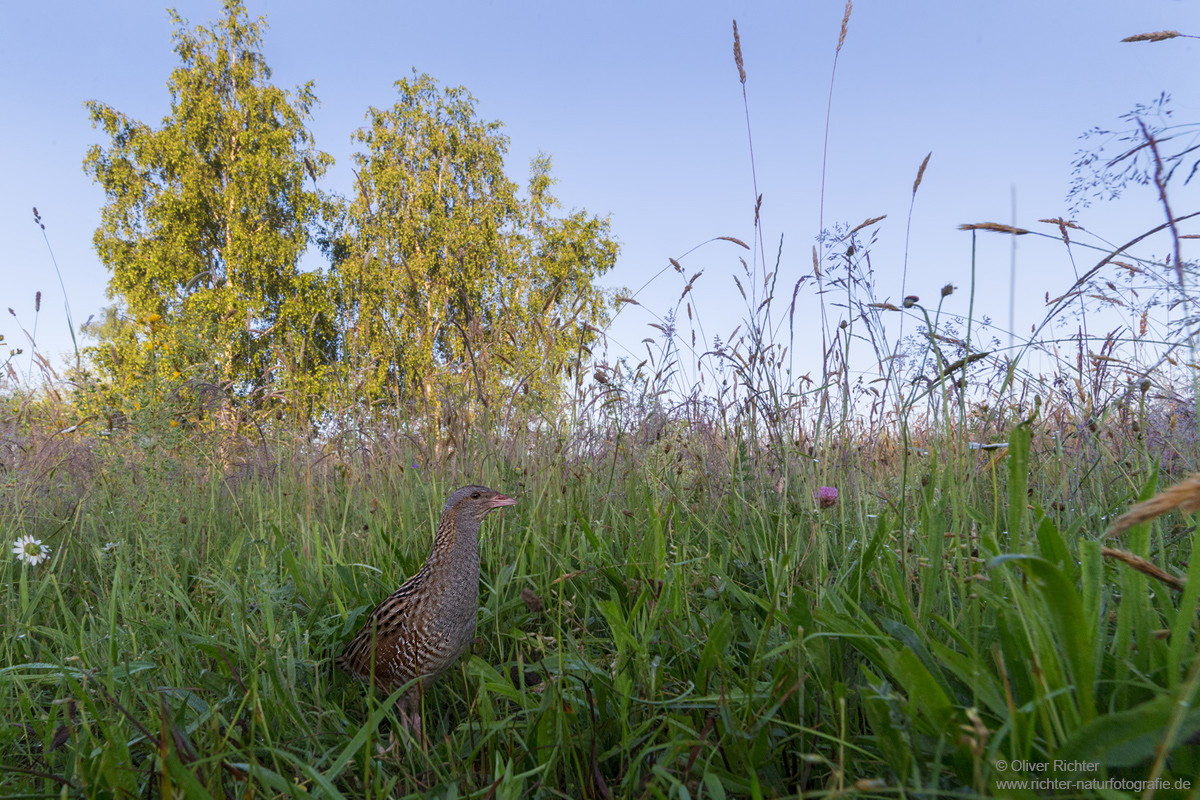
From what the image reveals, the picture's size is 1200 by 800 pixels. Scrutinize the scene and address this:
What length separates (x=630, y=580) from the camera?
1944mm

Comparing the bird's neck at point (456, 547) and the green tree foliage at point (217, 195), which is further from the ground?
the green tree foliage at point (217, 195)

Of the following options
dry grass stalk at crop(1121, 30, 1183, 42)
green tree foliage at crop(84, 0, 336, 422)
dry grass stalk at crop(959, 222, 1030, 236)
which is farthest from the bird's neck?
green tree foliage at crop(84, 0, 336, 422)

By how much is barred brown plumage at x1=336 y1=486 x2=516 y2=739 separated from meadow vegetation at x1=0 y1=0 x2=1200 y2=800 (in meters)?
0.11

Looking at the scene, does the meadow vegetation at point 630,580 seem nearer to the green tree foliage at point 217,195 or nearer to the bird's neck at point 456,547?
the bird's neck at point 456,547

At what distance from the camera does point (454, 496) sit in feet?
7.38

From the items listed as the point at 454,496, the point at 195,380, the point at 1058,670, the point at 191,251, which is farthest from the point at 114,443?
the point at 191,251

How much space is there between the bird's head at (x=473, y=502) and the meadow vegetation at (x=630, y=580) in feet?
0.73

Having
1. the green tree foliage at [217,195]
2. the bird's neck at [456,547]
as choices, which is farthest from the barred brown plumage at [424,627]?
the green tree foliage at [217,195]

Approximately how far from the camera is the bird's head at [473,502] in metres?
2.22

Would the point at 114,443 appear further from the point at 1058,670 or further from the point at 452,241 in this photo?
the point at 452,241

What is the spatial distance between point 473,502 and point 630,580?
0.67 m

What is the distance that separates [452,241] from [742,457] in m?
19.2

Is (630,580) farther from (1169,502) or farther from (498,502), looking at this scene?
(1169,502)

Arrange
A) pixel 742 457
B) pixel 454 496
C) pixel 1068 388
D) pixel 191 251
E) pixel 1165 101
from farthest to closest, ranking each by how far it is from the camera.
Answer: pixel 191 251 < pixel 1068 388 < pixel 742 457 < pixel 454 496 < pixel 1165 101
